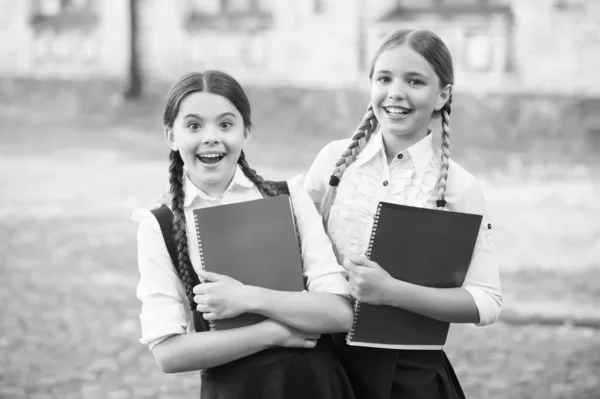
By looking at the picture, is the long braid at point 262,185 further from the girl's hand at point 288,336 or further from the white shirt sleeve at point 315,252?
the girl's hand at point 288,336

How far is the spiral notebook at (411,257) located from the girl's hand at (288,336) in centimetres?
12

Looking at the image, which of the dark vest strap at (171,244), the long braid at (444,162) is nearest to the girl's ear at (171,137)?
the dark vest strap at (171,244)

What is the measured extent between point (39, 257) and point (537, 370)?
2.42m

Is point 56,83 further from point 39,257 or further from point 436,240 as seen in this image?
point 436,240

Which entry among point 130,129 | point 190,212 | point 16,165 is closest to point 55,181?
point 16,165

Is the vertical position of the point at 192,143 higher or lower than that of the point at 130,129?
higher

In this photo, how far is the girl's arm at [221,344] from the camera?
1.22m

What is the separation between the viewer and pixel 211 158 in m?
1.29

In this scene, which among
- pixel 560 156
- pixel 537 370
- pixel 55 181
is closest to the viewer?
pixel 537 370

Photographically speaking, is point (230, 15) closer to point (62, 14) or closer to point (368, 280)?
point (62, 14)

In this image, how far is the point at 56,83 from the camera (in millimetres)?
3980

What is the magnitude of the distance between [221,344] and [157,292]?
0.14 m

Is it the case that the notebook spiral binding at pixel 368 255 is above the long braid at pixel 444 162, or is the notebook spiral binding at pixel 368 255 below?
below

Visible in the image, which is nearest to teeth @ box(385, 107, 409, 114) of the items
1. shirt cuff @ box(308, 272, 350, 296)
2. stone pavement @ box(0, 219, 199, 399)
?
shirt cuff @ box(308, 272, 350, 296)
